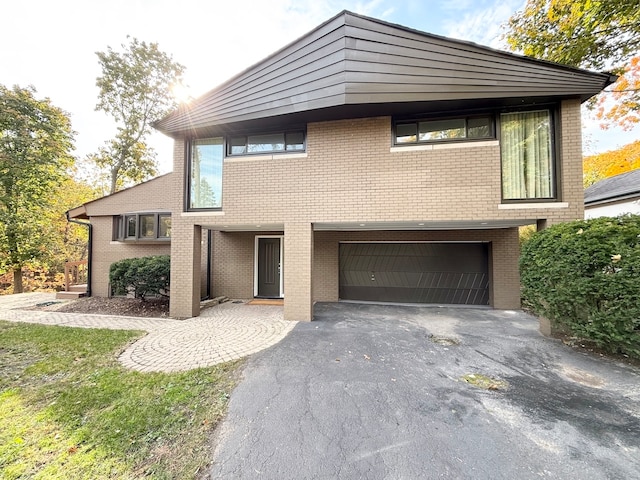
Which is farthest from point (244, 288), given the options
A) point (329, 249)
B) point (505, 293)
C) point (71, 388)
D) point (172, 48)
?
point (172, 48)

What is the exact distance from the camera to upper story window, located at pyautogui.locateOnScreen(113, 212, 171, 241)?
8938 millimetres

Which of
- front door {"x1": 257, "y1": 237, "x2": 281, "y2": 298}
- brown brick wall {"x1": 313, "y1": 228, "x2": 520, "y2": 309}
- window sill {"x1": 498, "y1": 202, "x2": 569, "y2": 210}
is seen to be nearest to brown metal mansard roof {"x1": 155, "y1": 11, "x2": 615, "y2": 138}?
window sill {"x1": 498, "y1": 202, "x2": 569, "y2": 210}

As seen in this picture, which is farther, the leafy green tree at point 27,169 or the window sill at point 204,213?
the leafy green tree at point 27,169

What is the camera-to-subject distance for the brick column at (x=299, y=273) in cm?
601

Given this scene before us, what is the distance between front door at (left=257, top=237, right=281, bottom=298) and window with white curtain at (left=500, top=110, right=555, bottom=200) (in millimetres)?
6896

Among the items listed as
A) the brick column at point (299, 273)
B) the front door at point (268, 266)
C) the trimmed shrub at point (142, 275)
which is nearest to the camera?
the brick column at point (299, 273)

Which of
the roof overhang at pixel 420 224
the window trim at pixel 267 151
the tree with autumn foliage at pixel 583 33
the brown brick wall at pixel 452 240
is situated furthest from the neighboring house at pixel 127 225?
the tree with autumn foliage at pixel 583 33

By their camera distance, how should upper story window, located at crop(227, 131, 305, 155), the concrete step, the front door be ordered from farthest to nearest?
the concrete step
the front door
upper story window, located at crop(227, 131, 305, 155)

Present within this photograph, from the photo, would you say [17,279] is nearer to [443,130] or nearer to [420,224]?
[420,224]

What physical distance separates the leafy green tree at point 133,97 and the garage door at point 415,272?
51.3 ft

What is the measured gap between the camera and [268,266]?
29.5 ft

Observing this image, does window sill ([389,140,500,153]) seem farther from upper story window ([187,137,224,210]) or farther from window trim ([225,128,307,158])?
upper story window ([187,137,224,210])

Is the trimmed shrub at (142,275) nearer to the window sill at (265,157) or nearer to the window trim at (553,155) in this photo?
the window sill at (265,157)

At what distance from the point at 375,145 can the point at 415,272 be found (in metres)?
4.53
